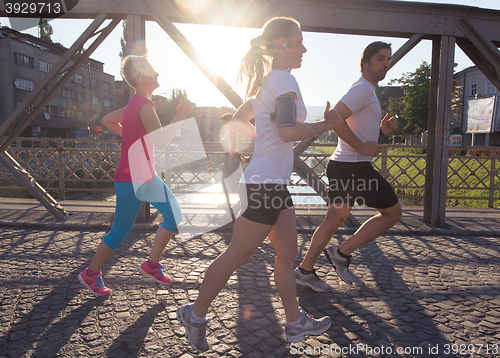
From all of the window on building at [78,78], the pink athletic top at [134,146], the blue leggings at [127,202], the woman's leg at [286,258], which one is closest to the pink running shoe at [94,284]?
the blue leggings at [127,202]

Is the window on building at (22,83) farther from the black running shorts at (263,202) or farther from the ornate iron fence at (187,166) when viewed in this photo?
the black running shorts at (263,202)

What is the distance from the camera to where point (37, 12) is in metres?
5.88

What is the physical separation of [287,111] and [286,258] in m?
0.89

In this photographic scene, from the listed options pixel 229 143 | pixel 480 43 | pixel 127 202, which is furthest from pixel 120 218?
pixel 480 43

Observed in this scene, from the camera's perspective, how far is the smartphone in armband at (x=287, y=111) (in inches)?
78.0

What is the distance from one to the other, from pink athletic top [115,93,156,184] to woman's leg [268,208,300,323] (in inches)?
52.9

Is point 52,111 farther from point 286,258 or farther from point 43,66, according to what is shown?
point 286,258

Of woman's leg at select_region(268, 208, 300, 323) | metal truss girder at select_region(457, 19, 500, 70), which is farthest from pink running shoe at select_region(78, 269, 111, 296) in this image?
metal truss girder at select_region(457, 19, 500, 70)

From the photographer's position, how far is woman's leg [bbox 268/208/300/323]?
7.31ft

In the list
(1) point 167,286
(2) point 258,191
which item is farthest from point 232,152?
(2) point 258,191

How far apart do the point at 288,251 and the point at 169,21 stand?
441cm

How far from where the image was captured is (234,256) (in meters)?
2.13

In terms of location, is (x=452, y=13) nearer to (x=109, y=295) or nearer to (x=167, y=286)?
(x=167, y=286)

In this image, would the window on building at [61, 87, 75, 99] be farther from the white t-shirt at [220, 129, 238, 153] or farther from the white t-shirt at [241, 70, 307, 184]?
the white t-shirt at [241, 70, 307, 184]
